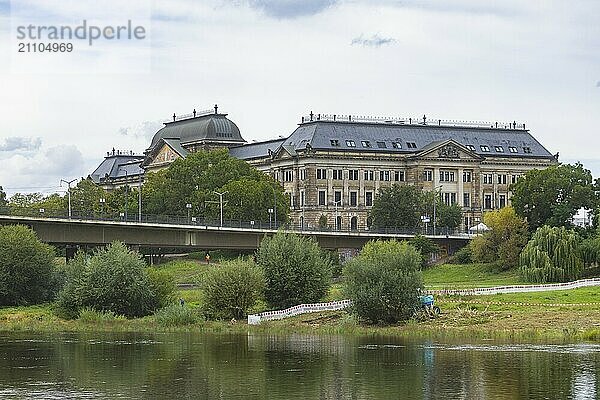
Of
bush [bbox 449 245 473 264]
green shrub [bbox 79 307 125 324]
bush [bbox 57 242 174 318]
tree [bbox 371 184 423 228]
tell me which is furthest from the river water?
tree [bbox 371 184 423 228]

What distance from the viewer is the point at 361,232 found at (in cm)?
17038

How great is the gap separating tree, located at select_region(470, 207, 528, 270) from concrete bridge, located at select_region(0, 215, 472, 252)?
1821 centimetres

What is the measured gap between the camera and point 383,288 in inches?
3588

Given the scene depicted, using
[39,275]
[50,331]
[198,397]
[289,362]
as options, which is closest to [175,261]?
[39,275]

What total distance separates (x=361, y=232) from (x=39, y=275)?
6206 cm

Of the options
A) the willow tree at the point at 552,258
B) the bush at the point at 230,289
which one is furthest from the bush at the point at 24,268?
the willow tree at the point at 552,258

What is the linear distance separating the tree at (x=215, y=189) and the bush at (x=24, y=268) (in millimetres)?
60188

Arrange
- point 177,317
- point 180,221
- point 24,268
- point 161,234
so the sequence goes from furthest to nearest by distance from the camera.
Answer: point 180,221 → point 161,234 → point 24,268 → point 177,317

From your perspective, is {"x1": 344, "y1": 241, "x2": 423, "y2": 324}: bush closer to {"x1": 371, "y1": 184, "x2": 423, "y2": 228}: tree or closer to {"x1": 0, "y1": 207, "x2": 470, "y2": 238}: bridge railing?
{"x1": 0, "y1": 207, "x2": 470, "y2": 238}: bridge railing

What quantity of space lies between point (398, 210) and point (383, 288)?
9646 centimetres

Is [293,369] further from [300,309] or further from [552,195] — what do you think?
[552,195]

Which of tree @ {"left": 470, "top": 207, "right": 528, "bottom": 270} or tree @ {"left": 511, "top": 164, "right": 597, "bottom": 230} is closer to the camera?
tree @ {"left": 470, "top": 207, "right": 528, "bottom": 270}

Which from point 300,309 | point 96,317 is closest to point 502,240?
point 300,309

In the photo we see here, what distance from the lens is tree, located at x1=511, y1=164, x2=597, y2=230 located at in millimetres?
155000
